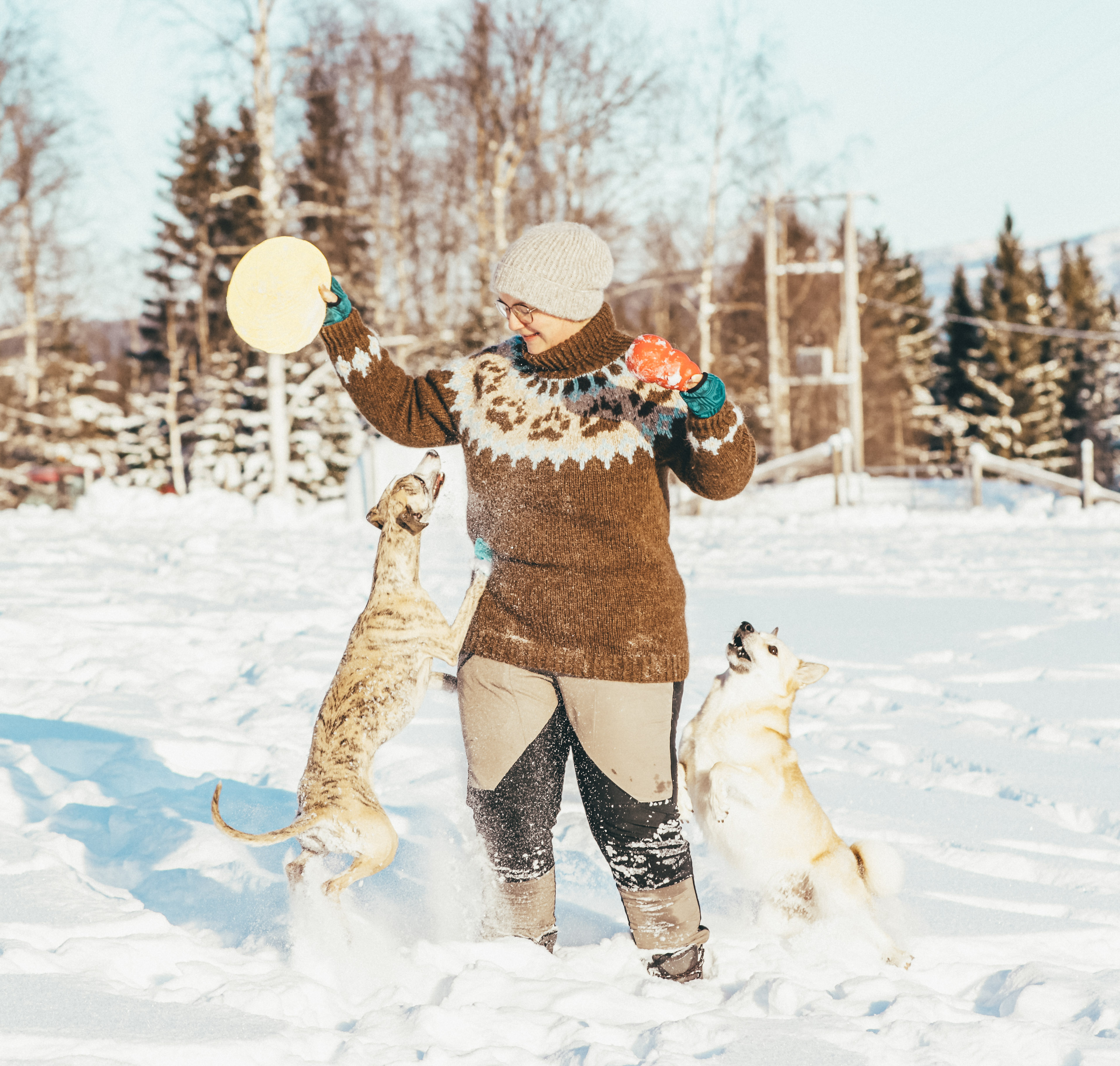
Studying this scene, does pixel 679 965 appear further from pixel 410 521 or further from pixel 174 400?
pixel 174 400

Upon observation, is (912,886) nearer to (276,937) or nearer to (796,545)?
(276,937)

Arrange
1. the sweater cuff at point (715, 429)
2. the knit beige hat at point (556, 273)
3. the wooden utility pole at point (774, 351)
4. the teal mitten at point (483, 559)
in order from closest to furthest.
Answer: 1. the sweater cuff at point (715, 429)
2. the knit beige hat at point (556, 273)
3. the teal mitten at point (483, 559)
4. the wooden utility pole at point (774, 351)

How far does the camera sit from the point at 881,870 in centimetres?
309

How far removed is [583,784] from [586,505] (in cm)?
75

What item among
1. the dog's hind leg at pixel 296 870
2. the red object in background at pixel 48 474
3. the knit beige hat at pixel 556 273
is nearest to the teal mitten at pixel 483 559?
the knit beige hat at pixel 556 273

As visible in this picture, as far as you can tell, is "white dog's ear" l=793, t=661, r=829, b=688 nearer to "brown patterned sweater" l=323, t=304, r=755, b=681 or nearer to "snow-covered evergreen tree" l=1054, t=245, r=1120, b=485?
"brown patterned sweater" l=323, t=304, r=755, b=681

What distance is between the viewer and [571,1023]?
2414 millimetres

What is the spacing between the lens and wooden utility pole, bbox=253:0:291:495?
56.0 feet

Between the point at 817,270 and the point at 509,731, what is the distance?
2062cm

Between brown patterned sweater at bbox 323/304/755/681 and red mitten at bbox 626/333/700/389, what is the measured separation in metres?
0.18

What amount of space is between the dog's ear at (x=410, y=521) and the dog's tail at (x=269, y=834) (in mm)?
867

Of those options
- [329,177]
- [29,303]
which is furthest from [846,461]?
[29,303]

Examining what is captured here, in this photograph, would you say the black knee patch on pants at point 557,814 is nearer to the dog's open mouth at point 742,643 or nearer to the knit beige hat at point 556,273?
the dog's open mouth at point 742,643

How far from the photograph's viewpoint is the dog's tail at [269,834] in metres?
2.53
